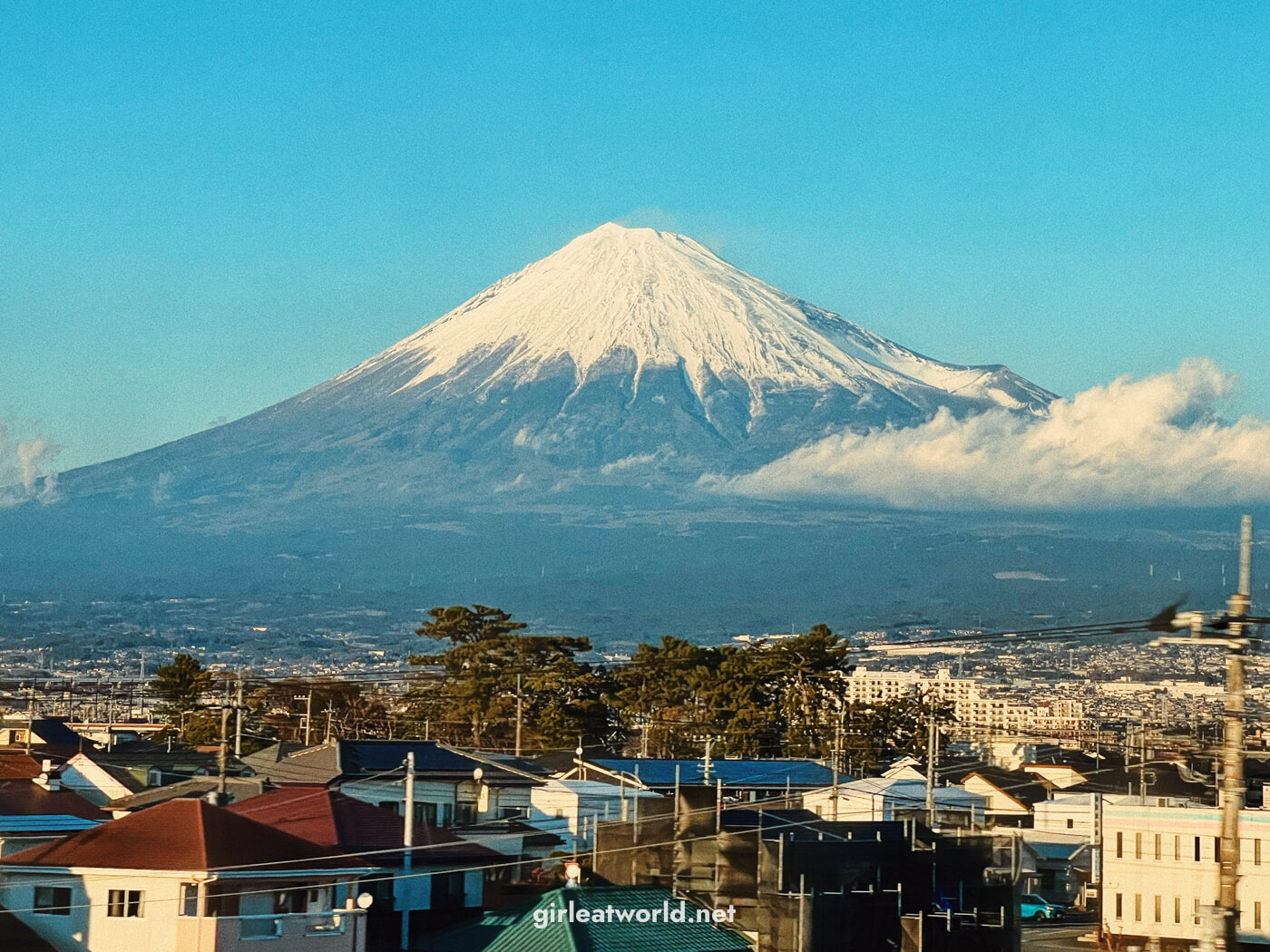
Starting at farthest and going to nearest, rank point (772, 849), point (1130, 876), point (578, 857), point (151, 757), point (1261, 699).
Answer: point (1261, 699)
point (151, 757)
point (1130, 876)
point (578, 857)
point (772, 849)

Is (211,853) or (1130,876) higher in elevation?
(211,853)

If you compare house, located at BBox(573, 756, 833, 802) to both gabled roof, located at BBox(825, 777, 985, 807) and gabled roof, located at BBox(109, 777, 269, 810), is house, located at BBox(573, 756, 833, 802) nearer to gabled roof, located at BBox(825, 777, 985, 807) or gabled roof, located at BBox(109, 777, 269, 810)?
gabled roof, located at BBox(825, 777, 985, 807)

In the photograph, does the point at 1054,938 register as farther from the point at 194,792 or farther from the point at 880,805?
the point at 194,792

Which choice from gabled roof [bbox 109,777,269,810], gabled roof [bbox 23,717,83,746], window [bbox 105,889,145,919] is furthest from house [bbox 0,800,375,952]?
gabled roof [bbox 23,717,83,746]

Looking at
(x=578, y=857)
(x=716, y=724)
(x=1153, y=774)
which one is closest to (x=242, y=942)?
(x=578, y=857)

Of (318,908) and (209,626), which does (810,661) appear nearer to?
(318,908)

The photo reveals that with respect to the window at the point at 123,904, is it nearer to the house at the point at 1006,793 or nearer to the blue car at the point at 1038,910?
the blue car at the point at 1038,910

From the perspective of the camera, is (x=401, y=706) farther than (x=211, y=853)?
Yes

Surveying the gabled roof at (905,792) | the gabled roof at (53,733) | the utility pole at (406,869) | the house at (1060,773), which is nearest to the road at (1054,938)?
the gabled roof at (905,792)
